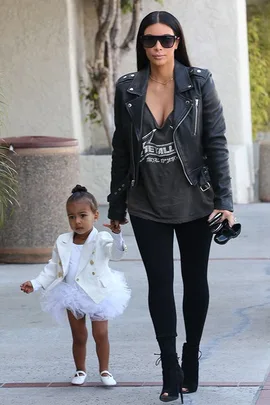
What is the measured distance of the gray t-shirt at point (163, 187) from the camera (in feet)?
15.3

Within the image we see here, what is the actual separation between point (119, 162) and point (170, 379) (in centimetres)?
103

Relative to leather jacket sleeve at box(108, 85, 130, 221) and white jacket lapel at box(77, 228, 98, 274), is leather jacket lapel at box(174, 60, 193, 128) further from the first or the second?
white jacket lapel at box(77, 228, 98, 274)

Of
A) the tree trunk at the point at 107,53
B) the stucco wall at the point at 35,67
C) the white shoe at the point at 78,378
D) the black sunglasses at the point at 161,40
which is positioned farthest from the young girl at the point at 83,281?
the tree trunk at the point at 107,53

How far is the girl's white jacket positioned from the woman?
1.34 feet

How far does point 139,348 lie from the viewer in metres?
6.05

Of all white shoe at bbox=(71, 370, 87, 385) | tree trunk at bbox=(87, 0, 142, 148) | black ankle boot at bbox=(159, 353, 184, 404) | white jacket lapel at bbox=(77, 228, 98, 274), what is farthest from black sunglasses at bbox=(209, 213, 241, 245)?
tree trunk at bbox=(87, 0, 142, 148)

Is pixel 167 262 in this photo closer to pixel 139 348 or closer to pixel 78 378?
pixel 78 378

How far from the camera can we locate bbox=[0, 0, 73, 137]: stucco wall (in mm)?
12367

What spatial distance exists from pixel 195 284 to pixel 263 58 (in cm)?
1126

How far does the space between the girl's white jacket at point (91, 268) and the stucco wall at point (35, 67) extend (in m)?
7.47

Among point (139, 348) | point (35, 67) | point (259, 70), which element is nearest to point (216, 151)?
point (139, 348)

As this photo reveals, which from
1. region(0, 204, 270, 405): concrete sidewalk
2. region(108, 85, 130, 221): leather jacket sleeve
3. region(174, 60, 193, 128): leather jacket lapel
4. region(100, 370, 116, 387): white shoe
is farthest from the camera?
region(100, 370, 116, 387): white shoe

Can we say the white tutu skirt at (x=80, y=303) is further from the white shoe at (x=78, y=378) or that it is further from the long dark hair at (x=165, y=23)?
the long dark hair at (x=165, y=23)

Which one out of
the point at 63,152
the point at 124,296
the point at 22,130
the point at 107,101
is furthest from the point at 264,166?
the point at 124,296
